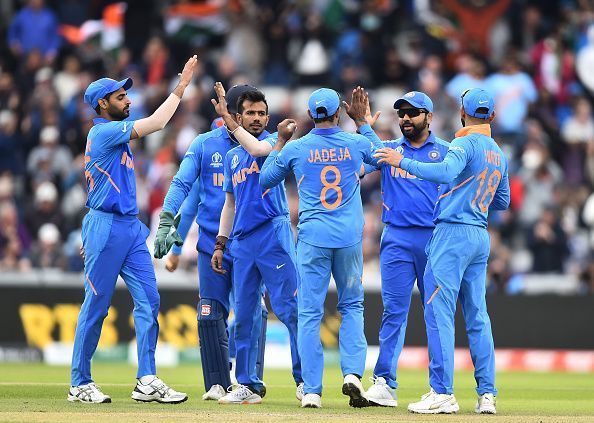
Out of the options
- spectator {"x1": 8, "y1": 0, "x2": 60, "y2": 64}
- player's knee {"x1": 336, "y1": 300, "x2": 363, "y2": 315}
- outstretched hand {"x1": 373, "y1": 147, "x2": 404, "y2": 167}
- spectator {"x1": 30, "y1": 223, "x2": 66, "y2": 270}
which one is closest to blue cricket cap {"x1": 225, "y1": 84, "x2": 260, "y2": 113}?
outstretched hand {"x1": 373, "y1": 147, "x2": 404, "y2": 167}

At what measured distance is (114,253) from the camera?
12352 mm

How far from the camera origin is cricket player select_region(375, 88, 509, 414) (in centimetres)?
1170

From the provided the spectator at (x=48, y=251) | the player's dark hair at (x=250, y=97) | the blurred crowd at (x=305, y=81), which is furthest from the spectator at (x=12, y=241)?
the player's dark hair at (x=250, y=97)

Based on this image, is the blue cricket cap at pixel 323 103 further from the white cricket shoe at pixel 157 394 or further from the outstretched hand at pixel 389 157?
the white cricket shoe at pixel 157 394

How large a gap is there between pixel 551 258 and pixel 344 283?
376 inches

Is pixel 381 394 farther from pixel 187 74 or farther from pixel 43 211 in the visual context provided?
pixel 43 211

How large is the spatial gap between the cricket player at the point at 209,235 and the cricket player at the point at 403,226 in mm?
1164

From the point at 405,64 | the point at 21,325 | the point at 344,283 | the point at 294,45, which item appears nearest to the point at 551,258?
the point at 405,64

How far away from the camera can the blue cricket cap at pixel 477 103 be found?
11906mm

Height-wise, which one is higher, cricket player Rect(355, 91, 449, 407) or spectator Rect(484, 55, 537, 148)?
spectator Rect(484, 55, 537, 148)

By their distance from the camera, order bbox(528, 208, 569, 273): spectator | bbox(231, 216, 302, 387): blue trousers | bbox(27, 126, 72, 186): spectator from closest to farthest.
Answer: bbox(231, 216, 302, 387): blue trousers, bbox(528, 208, 569, 273): spectator, bbox(27, 126, 72, 186): spectator

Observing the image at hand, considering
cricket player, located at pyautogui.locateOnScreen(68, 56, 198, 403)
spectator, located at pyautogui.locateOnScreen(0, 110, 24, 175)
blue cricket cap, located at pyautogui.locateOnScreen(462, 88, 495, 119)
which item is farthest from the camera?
spectator, located at pyautogui.locateOnScreen(0, 110, 24, 175)

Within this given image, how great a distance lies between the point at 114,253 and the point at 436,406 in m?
3.07

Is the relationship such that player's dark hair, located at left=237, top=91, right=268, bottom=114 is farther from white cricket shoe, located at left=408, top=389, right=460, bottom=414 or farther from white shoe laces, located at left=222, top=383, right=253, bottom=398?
white cricket shoe, located at left=408, top=389, right=460, bottom=414
